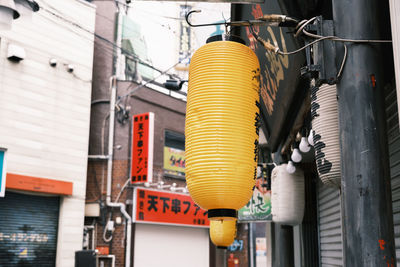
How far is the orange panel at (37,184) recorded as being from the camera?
14530mm

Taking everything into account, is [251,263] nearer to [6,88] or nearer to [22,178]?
[22,178]

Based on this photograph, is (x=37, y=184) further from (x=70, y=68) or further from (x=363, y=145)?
(x=363, y=145)

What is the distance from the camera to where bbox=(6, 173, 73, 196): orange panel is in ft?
47.7

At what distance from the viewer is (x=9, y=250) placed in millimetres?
14719

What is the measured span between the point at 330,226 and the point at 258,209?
15.2 ft

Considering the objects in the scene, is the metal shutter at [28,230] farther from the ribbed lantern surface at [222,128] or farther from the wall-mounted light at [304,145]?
the ribbed lantern surface at [222,128]

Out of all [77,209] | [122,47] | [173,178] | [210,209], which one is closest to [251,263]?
[173,178]

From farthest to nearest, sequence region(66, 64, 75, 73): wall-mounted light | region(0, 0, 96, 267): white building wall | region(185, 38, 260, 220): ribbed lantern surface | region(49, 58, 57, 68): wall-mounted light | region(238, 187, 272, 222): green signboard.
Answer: region(66, 64, 75, 73): wall-mounted light
region(49, 58, 57, 68): wall-mounted light
region(0, 0, 96, 267): white building wall
region(238, 187, 272, 222): green signboard
region(185, 38, 260, 220): ribbed lantern surface

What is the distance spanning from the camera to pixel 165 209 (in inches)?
813

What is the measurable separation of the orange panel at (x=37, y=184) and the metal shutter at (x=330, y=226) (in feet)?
33.1

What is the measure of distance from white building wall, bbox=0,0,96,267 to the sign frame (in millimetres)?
2103

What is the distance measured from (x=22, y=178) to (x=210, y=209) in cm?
1233

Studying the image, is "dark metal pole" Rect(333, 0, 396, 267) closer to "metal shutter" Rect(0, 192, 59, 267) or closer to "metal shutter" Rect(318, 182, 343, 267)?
"metal shutter" Rect(318, 182, 343, 267)

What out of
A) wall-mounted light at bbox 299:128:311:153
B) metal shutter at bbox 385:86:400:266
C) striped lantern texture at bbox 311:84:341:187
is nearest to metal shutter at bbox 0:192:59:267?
wall-mounted light at bbox 299:128:311:153
